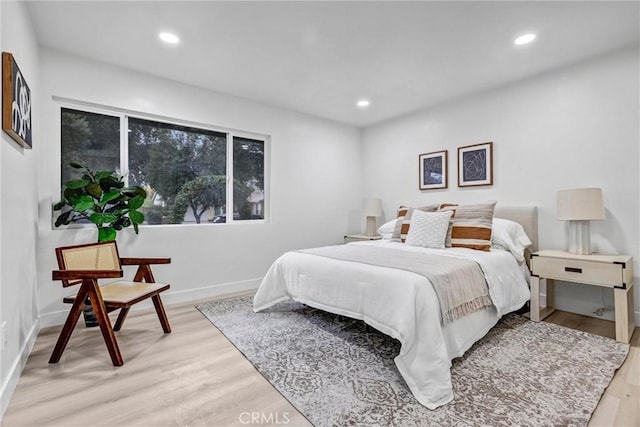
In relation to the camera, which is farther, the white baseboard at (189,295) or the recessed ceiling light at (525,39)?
the white baseboard at (189,295)

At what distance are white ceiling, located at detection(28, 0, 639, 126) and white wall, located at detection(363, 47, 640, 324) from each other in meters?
0.22

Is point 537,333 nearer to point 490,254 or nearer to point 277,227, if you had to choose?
point 490,254

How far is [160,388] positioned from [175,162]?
2423mm

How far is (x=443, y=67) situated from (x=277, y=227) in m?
2.68

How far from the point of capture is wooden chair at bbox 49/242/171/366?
6.60ft

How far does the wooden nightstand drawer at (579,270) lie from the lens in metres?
2.32

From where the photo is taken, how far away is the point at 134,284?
2490 mm

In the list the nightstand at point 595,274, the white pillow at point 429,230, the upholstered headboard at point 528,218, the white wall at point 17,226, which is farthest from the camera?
the upholstered headboard at point 528,218

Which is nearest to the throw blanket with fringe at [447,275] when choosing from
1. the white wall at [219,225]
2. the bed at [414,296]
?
the bed at [414,296]

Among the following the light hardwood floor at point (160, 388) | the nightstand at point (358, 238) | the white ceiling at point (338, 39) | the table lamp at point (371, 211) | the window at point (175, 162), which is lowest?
the light hardwood floor at point (160, 388)

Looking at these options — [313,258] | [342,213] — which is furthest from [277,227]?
[313,258]

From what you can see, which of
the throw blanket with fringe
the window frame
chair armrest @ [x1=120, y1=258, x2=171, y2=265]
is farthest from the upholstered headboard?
chair armrest @ [x1=120, y1=258, x2=171, y2=265]

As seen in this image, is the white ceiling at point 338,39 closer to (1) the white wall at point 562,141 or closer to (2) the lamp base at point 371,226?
(1) the white wall at point 562,141

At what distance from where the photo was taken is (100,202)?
260 centimetres
